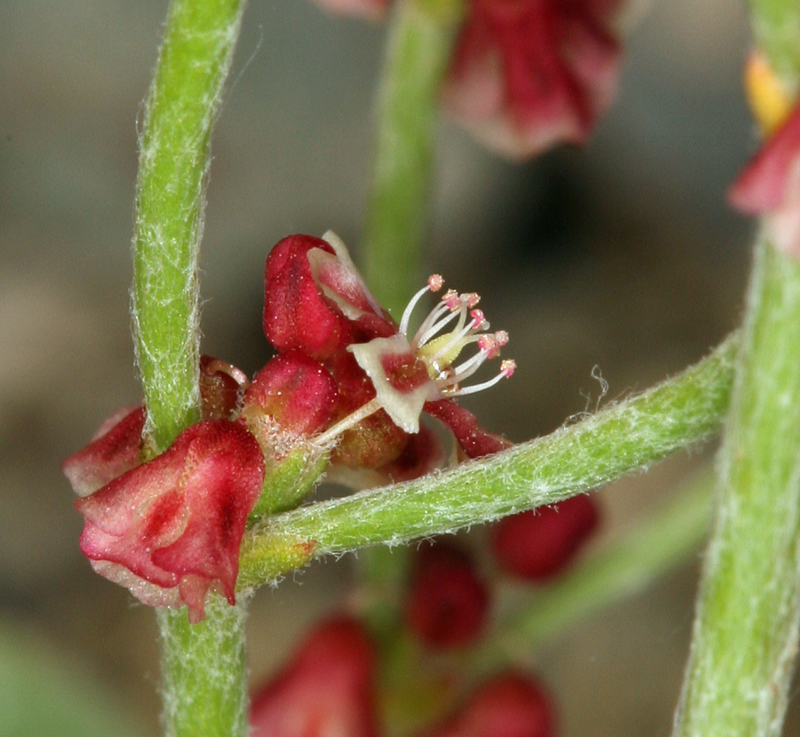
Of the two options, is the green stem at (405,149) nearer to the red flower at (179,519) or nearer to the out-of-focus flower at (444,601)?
the out-of-focus flower at (444,601)

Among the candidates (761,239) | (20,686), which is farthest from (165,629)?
(20,686)

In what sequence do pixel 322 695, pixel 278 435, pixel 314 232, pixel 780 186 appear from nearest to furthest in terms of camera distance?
pixel 780 186 → pixel 278 435 → pixel 322 695 → pixel 314 232

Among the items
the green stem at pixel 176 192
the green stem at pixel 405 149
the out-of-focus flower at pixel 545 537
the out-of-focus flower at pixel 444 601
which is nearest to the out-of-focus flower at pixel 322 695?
the out-of-focus flower at pixel 444 601

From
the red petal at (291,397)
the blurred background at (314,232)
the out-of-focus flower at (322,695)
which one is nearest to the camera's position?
the red petal at (291,397)

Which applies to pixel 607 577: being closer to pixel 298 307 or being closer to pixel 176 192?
pixel 298 307

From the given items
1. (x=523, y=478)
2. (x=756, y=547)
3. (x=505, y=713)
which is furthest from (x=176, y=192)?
(x=505, y=713)

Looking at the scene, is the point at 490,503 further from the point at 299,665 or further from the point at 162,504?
the point at 299,665
